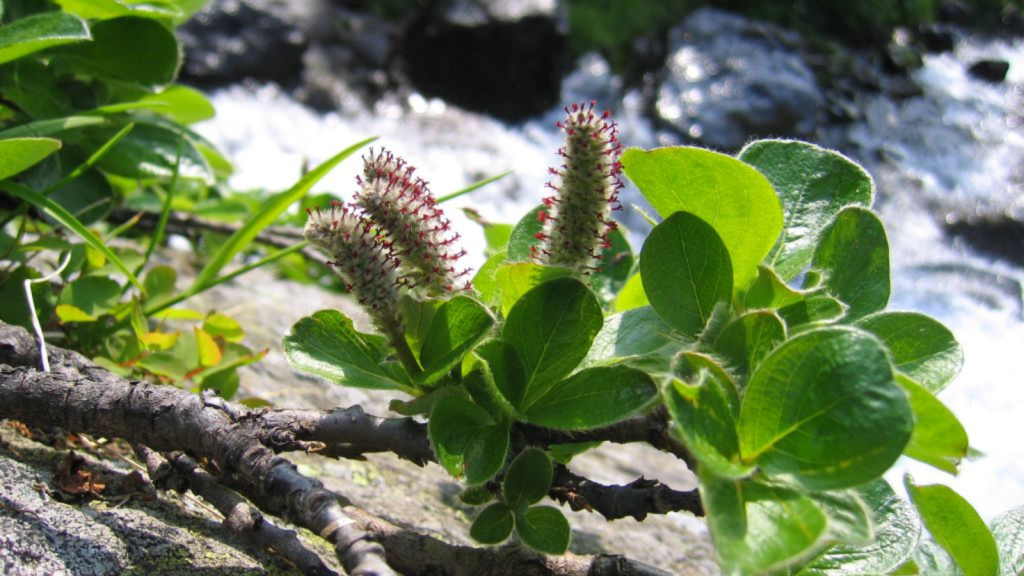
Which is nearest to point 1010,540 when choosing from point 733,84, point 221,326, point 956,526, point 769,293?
point 956,526

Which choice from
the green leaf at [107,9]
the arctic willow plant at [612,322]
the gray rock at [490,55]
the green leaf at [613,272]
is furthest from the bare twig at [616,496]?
the gray rock at [490,55]

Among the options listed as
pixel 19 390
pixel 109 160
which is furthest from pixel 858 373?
pixel 109 160

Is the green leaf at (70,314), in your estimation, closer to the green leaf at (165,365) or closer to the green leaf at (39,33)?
the green leaf at (165,365)

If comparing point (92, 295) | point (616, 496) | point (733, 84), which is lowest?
point (616, 496)

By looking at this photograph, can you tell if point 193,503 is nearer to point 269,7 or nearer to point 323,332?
point 323,332

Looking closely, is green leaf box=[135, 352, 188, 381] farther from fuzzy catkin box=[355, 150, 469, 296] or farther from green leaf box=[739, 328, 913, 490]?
green leaf box=[739, 328, 913, 490]

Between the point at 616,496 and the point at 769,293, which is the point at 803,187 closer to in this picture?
the point at 769,293
